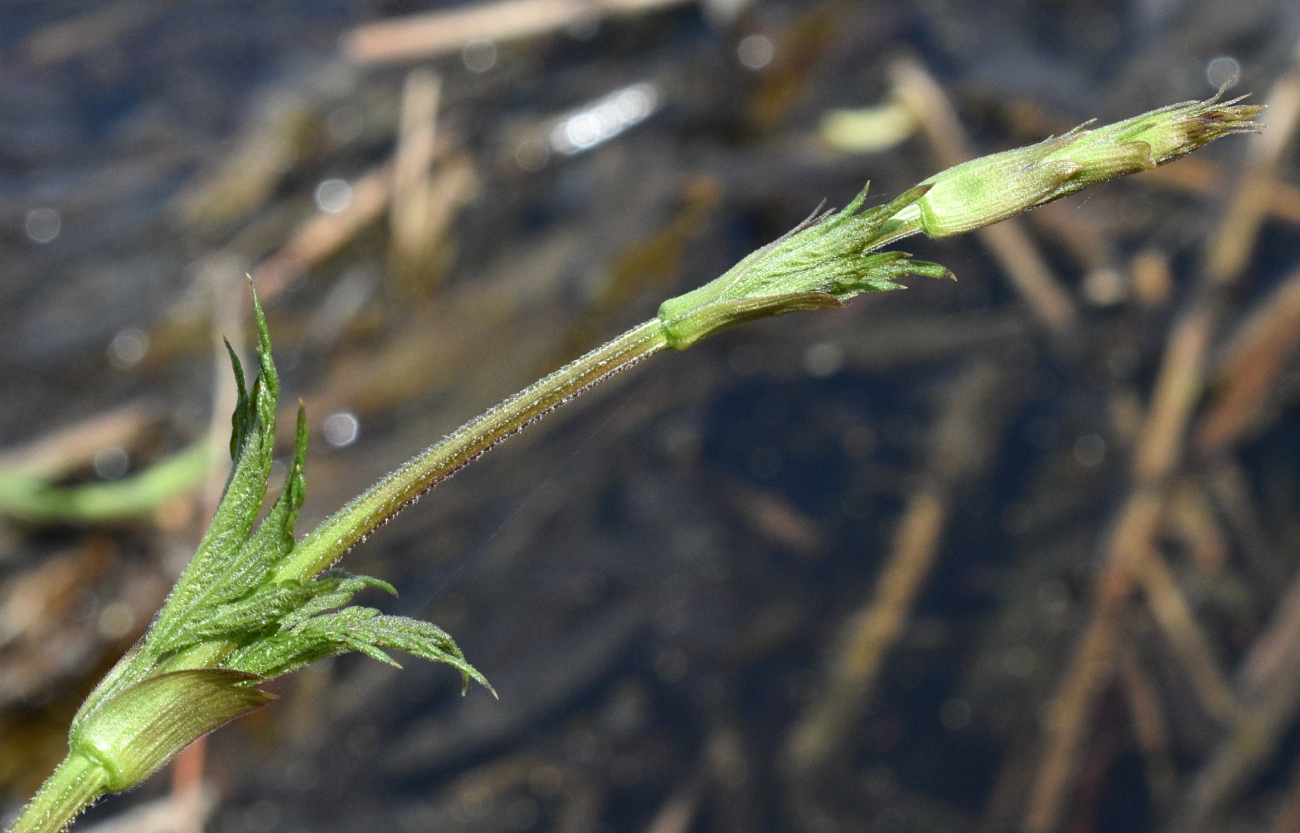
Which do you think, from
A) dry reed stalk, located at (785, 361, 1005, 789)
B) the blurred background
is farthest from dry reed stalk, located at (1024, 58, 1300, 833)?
dry reed stalk, located at (785, 361, 1005, 789)

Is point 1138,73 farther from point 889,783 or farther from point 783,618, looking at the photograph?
point 889,783

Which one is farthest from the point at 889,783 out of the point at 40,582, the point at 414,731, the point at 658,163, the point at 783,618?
the point at 40,582

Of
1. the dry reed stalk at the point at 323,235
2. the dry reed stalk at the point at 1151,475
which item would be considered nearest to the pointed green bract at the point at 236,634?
the dry reed stalk at the point at 1151,475

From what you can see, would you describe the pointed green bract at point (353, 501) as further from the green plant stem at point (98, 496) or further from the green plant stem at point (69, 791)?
the green plant stem at point (98, 496)

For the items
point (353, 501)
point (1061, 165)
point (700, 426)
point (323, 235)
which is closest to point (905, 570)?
point (700, 426)

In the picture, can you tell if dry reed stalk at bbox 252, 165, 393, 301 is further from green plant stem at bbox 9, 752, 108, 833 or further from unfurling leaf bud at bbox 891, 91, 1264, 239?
unfurling leaf bud at bbox 891, 91, 1264, 239
